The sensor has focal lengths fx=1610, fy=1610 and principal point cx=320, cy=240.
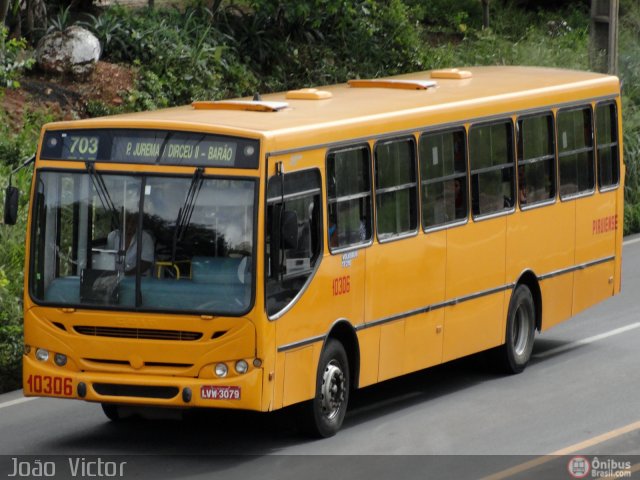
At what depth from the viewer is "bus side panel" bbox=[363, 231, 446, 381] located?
1364 cm

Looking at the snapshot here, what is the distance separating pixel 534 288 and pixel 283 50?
1226 centimetres

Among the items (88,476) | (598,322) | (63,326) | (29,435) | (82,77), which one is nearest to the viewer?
(88,476)

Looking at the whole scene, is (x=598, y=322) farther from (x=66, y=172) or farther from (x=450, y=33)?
(x=450, y=33)

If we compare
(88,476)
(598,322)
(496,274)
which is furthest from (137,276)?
(598,322)

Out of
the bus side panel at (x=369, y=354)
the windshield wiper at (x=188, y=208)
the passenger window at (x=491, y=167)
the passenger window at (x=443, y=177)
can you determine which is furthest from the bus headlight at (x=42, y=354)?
the passenger window at (x=491, y=167)

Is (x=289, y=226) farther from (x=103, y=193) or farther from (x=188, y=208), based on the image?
(x=103, y=193)

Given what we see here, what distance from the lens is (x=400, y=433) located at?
1324cm

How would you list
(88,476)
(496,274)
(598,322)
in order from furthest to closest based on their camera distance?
1. (598,322)
2. (496,274)
3. (88,476)

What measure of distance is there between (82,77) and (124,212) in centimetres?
1227

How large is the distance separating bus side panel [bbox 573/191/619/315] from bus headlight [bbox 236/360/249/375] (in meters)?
6.20

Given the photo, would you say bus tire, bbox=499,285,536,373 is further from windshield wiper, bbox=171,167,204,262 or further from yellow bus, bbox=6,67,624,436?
windshield wiper, bbox=171,167,204,262

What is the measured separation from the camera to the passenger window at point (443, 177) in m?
14.5

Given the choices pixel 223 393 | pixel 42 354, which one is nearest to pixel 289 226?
pixel 223 393

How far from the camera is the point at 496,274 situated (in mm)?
15656
